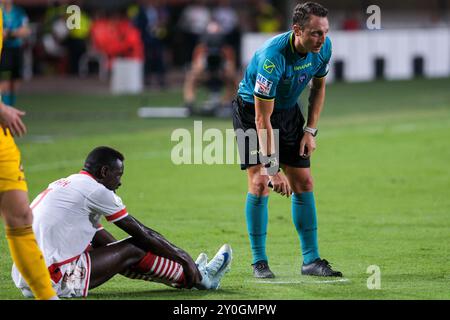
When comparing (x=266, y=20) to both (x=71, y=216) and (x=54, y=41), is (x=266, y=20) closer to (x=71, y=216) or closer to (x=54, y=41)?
(x=54, y=41)

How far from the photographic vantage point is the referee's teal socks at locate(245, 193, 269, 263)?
8898 millimetres

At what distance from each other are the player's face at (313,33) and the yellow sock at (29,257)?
8.66ft

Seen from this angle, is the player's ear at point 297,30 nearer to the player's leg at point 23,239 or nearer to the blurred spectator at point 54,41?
the player's leg at point 23,239

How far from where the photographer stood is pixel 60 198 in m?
7.75

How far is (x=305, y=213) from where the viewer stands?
8.94m

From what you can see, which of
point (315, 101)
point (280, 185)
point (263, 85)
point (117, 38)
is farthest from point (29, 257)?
point (117, 38)

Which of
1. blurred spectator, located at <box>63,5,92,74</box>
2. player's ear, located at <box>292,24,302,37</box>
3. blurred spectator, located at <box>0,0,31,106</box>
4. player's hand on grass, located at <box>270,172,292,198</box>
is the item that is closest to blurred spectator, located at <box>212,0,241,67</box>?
blurred spectator, located at <box>63,5,92,74</box>

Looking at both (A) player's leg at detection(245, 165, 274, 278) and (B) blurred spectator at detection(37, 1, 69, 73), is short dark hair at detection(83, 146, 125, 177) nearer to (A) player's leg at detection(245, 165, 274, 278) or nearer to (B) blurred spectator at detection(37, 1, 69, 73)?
(A) player's leg at detection(245, 165, 274, 278)

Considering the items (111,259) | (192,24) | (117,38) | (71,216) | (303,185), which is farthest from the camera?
(192,24)

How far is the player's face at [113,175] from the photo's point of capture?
307 inches

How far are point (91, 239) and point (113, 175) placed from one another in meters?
0.50

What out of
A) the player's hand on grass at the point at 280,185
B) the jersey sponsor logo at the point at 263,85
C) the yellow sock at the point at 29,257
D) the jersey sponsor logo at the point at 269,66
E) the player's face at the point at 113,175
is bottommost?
the yellow sock at the point at 29,257

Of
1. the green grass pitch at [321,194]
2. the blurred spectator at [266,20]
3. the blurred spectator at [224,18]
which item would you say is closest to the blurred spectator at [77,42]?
the blurred spectator at [224,18]
